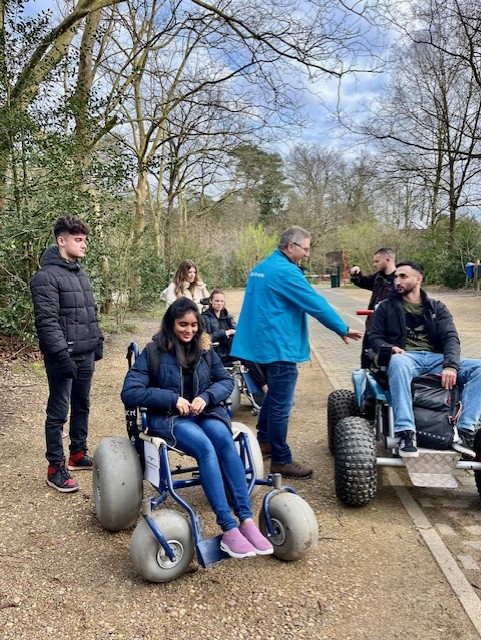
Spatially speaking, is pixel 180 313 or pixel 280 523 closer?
pixel 280 523

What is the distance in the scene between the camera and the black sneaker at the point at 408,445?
3.65 m

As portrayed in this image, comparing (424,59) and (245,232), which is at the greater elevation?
(424,59)

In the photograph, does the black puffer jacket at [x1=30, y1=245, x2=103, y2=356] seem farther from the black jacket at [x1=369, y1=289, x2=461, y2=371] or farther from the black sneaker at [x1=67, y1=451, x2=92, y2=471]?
the black jacket at [x1=369, y1=289, x2=461, y2=371]

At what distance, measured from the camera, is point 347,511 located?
3.81 metres

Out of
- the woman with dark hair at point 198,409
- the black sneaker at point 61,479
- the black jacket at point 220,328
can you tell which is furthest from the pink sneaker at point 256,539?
the black jacket at point 220,328

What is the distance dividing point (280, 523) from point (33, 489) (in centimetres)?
199

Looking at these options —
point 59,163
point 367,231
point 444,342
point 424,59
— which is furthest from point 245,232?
point 444,342

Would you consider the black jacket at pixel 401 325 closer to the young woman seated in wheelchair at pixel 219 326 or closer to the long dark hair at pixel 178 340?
the long dark hair at pixel 178 340

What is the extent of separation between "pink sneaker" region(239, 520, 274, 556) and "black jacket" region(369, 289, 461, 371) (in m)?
1.82

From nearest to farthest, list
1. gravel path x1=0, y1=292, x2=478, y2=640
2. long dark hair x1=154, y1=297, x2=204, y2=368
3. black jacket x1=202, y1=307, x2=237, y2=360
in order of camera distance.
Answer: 1. gravel path x1=0, y1=292, x2=478, y2=640
2. long dark hair x1=154, y1=297, x2=204, y2=368
3. black jacket x1=202, y1=307, x2=237, y2=360

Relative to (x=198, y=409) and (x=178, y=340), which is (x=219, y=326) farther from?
(x=198, y=409)

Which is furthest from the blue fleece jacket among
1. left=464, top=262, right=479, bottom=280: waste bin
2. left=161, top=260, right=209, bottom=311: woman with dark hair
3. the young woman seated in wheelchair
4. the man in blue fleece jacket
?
left=464, top=262, right=479, bottom=280: waste bin

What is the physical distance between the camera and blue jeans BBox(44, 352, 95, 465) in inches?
157

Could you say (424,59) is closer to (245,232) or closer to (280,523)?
(245,232)
